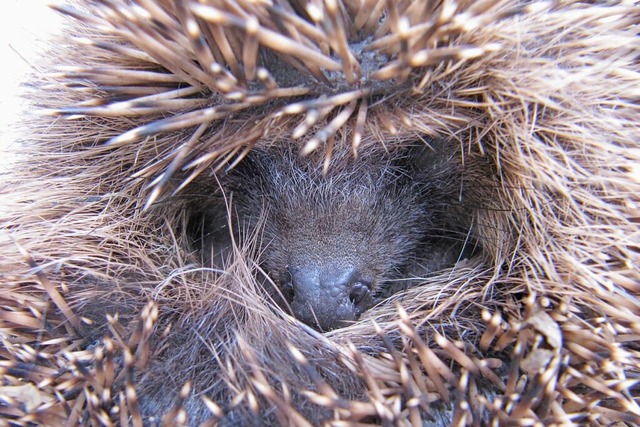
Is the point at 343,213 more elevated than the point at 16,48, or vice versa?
the point at 16,48

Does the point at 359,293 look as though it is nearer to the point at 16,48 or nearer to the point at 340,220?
the point at 340,220

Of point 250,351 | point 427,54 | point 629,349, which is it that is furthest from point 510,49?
point 250,351

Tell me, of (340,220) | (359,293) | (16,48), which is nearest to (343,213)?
(340,220)

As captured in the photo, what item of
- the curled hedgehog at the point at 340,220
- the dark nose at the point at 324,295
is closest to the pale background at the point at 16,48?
the curled hedgehog at the point at 340,220

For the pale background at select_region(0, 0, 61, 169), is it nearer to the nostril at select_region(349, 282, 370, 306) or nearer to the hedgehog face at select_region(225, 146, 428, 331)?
the hedgehog face at select_region(225, 146, 428, 331)

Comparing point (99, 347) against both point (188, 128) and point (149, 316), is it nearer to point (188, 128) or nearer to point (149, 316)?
point (149, 316)

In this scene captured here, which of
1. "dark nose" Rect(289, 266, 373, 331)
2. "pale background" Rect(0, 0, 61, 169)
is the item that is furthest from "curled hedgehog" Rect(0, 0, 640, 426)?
"pale background" Rect(0, 0, 61, 169)
